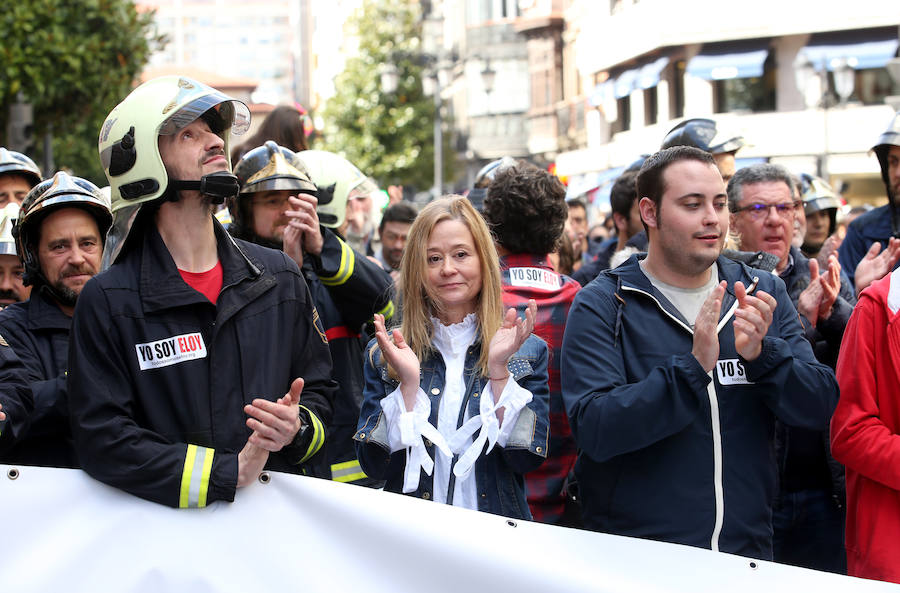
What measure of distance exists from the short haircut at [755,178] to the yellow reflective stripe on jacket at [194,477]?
9.56ft

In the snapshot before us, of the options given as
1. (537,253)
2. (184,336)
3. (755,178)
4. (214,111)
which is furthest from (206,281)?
(755,178)

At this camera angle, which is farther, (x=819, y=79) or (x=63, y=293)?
(x=819, y=79)

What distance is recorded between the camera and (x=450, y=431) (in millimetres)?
3676

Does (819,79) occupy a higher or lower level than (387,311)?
higher

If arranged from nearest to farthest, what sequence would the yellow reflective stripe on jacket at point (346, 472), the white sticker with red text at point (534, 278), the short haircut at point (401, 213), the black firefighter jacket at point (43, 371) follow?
the black firefighter jacket at point (43, 371) < the white sticker with red text at point (534, 278) < the yellow reflective stripe on jacket at point (346, 472) < the short haircut at point (401, 213)

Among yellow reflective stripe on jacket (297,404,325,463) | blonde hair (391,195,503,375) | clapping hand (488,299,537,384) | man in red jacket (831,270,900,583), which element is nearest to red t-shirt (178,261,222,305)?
yellow reflective stripe on jacket (297,404,325,463)

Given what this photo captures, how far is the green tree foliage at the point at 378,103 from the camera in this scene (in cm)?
4197

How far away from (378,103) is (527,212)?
38.1 m

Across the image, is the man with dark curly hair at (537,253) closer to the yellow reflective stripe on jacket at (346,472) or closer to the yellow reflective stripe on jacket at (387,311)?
the yellow reflective stripe on jacket at (387,311)

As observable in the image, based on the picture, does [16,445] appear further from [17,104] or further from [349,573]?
[17,104]

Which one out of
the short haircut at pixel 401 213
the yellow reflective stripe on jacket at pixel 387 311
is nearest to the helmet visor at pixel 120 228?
the yellow reflective stripe on jacket at pixel 387 311

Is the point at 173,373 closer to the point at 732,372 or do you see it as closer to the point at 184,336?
the point at 184,336

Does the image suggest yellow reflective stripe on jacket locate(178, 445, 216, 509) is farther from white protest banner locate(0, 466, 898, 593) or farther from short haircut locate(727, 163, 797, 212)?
short haircut locate(727, 163, 797, 212)

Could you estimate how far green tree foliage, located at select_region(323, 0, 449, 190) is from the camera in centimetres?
4197
